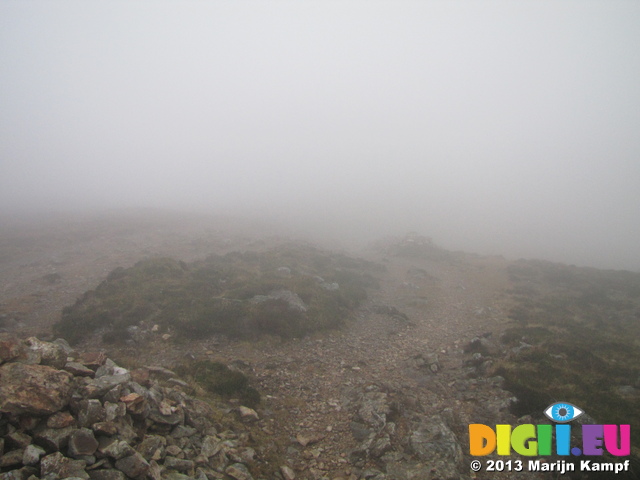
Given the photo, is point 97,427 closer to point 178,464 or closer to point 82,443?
point 82,443

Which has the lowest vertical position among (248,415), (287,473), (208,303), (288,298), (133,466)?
(287,473)

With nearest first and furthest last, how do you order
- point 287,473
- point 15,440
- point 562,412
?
point 15,440 → point 287,473 → point 562,412

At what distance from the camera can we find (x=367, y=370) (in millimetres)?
14133

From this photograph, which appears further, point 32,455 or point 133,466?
point 133,466

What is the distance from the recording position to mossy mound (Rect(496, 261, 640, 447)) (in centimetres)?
1066

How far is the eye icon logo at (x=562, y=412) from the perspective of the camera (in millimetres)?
9648

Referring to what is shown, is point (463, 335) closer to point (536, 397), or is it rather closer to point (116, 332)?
point (536, 397)

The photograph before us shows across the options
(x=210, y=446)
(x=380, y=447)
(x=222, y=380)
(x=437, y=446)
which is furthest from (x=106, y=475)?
(x=437, y=446)

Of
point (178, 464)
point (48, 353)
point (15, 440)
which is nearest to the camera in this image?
point (15, 440)

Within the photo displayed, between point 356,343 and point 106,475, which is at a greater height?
point 106,475

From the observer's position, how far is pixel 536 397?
10812mm

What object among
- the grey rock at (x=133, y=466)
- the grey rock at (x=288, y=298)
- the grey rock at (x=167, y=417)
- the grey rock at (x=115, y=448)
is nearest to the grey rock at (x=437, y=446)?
the grey rock at (x=167, y=417)

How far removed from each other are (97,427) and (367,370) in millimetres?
10804

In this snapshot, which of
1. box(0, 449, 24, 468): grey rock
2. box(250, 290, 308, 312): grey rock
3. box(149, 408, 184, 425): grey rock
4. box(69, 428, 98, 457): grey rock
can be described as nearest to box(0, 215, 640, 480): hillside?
box(250, 290, 308, 312): grey rock
